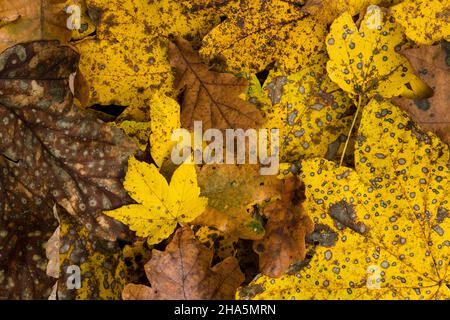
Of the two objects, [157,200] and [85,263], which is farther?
[85,263]

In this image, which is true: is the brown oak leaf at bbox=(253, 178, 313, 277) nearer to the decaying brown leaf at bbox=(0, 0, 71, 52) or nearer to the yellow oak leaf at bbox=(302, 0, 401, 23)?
the yellow oak leaf at bbox=(302, 0, 401, 23)

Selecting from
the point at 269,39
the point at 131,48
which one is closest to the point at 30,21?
the point at 131,48

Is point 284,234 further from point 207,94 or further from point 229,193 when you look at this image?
point 207,94

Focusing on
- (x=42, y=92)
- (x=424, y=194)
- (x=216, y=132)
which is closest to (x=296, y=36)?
(x=216, y=132)

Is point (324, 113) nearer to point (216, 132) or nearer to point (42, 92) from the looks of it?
point (216, 132)

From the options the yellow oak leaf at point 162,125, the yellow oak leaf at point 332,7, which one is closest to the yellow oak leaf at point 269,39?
the yellow oak leaf at point 332,7

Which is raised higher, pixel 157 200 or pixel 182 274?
pixel 157 200

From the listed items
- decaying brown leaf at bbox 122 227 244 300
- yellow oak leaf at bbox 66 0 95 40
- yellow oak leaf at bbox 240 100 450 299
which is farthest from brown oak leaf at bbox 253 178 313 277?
yellow oak leaf at bbox 66 0 95 40
